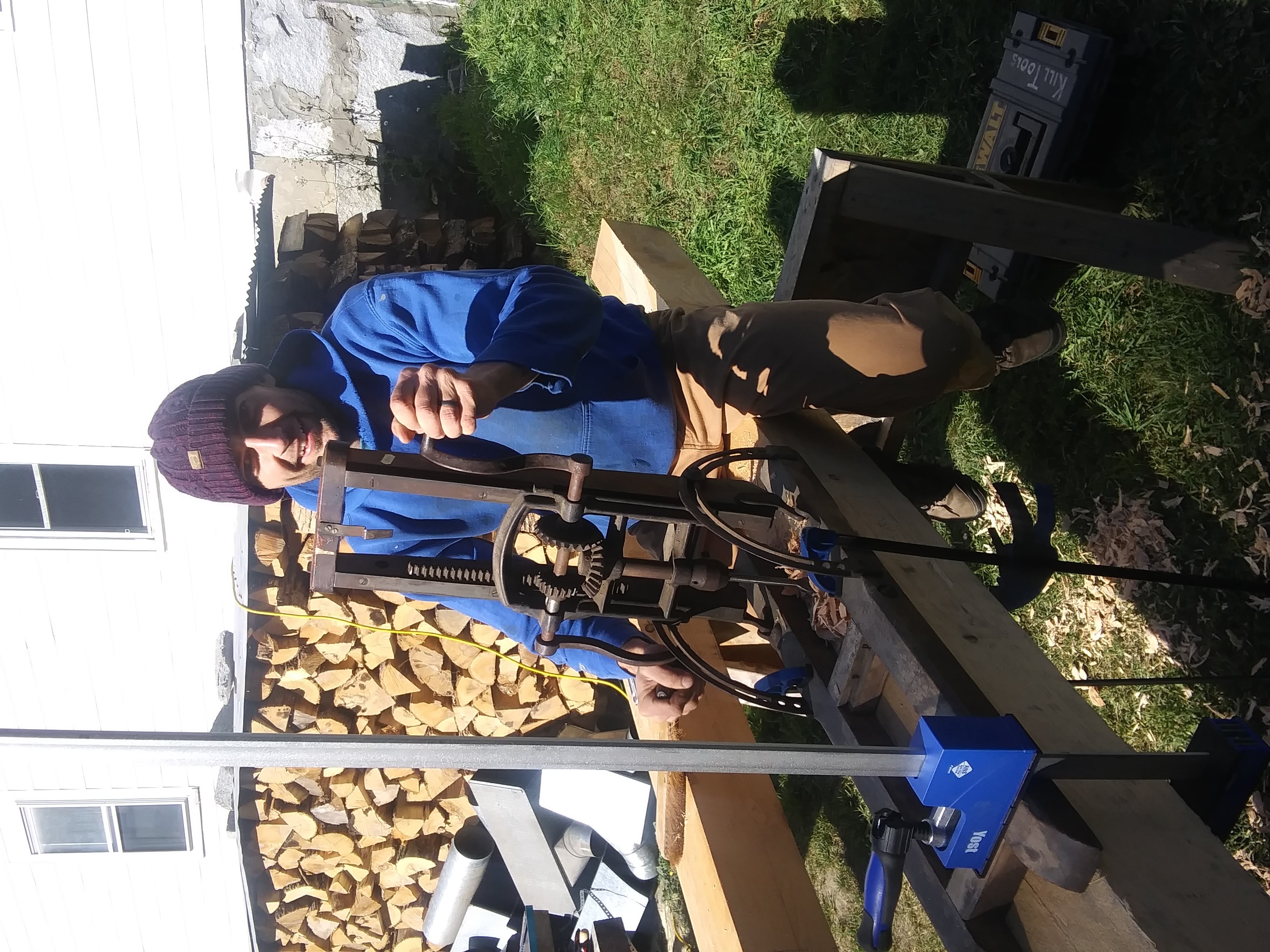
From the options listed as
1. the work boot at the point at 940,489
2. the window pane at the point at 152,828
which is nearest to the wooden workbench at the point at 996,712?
the work boot at the point at 940,489

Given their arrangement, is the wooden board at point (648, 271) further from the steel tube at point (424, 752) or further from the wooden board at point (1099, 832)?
the steel tube at point (424, 752)

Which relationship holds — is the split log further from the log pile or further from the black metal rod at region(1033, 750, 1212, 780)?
the black metal rod at region(1033, 750, 1212, 780)

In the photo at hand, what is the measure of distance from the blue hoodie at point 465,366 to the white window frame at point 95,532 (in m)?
2.93

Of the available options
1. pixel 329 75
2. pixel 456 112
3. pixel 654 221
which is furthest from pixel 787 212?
pixel 329 75

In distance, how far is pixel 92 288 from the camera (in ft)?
13.9

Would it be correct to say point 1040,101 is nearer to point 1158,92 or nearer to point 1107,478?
point 1158,92

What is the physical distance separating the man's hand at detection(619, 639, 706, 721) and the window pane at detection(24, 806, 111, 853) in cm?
492

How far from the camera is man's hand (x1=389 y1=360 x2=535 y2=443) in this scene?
1539 mm

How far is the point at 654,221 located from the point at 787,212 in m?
1.04

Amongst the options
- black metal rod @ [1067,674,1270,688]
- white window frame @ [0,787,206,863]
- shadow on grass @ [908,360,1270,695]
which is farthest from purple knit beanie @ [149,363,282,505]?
white window frame @ [0,787,206,863]

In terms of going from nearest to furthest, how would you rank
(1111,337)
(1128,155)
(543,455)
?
(543,455), (1128,155), (1111,337)

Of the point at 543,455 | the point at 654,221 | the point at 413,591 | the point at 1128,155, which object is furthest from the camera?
the point at 654,221

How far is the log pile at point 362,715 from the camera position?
14.3 ft

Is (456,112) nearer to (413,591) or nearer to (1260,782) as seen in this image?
(413,591)
